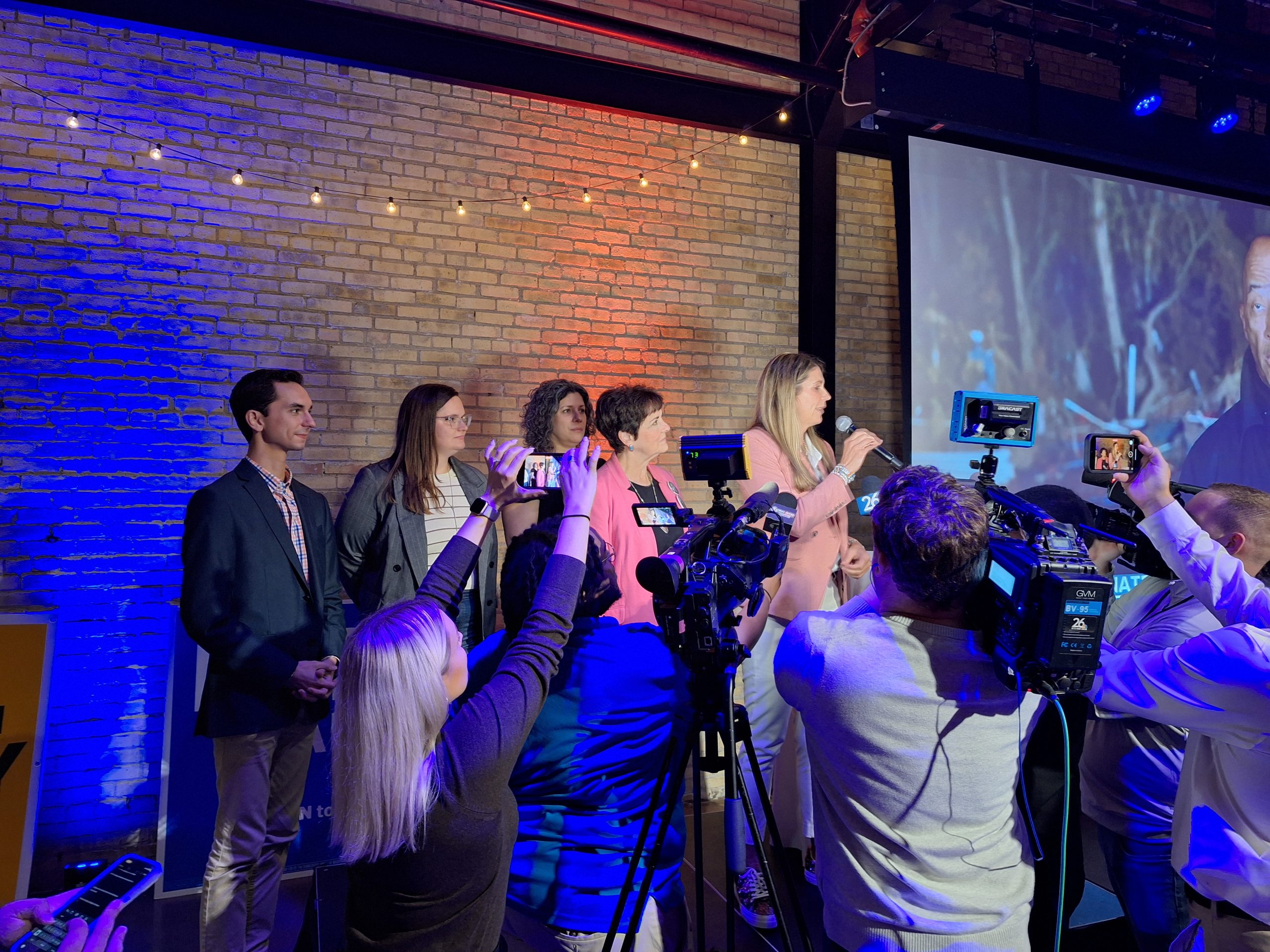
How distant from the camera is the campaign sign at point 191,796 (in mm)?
3346

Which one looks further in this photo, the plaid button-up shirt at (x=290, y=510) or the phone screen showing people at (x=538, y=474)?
the plaid button-up shirt at (x=290, y=510)

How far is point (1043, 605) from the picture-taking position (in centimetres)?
125

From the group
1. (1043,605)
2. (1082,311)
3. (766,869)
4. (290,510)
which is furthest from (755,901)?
(1082,311)

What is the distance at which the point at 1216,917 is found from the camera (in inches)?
67.3

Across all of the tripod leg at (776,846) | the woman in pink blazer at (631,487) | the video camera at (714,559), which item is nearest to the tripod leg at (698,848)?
the tripod leg at (776,846)

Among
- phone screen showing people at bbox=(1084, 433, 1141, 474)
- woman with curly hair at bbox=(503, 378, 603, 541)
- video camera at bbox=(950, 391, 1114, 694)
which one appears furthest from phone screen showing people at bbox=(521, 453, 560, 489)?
woman with curly hair at bbox=(503, 378, 603, 541)

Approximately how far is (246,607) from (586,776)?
1.55 m

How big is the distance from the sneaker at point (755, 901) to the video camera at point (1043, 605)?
1.89 metres

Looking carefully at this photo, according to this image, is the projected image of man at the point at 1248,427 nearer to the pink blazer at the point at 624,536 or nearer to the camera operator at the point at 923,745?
the pink blazer at the point at 624,536

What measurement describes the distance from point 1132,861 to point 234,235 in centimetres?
402

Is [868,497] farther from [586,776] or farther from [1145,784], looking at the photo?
[586,776]

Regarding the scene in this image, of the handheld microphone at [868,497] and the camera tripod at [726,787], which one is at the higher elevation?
the handheld microphone at [868,497]

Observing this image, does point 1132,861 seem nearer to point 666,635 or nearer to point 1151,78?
point 666,635

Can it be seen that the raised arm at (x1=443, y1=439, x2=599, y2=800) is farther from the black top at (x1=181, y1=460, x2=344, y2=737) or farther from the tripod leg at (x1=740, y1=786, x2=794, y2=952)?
the black top at (x1=181, y1=460, x2=344, y2=737)
